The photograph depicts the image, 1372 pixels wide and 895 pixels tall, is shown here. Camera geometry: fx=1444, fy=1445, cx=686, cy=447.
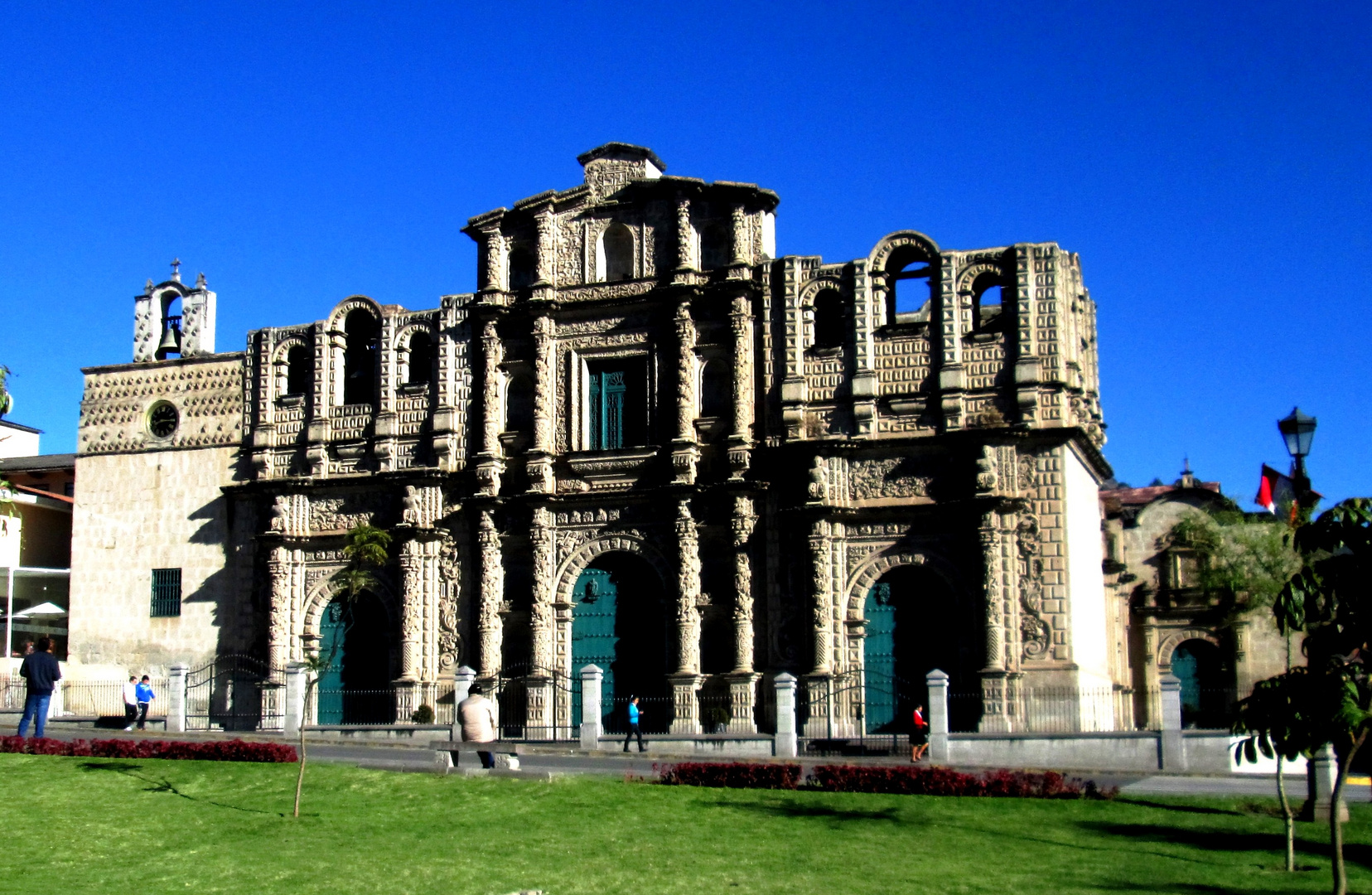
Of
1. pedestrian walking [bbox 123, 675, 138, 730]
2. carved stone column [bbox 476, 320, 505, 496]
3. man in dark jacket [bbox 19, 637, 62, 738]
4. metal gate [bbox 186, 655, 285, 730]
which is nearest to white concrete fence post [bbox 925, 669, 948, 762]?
carved stone column [bbox 476, 320, 505, 496]

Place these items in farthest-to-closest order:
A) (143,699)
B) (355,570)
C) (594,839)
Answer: (143,699) → (355,570) → (594,839)

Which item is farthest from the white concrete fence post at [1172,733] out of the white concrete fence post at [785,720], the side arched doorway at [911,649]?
the white concrete fence post at [785,720]

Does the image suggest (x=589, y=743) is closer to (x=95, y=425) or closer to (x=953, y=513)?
(x=953, y=513)

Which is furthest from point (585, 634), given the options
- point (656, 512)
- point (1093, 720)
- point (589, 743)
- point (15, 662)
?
point (15, 662)

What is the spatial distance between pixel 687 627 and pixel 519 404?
6.99 metres

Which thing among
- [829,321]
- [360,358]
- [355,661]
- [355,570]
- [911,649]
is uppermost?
[360,358]

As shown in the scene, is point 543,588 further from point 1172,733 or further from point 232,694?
point 1172,733

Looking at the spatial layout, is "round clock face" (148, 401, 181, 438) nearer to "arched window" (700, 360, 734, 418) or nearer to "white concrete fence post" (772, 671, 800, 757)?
"arched window" (700, 360, 734, 418)

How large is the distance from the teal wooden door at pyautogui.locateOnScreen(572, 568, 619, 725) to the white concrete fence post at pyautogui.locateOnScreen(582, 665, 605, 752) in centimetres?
472

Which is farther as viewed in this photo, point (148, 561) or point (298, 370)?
point (298, 370)

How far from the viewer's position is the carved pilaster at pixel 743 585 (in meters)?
30.2

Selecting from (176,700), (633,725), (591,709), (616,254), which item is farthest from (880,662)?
(176,700)

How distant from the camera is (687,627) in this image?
3062 cm

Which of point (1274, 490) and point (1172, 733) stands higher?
point (1274, 490)
